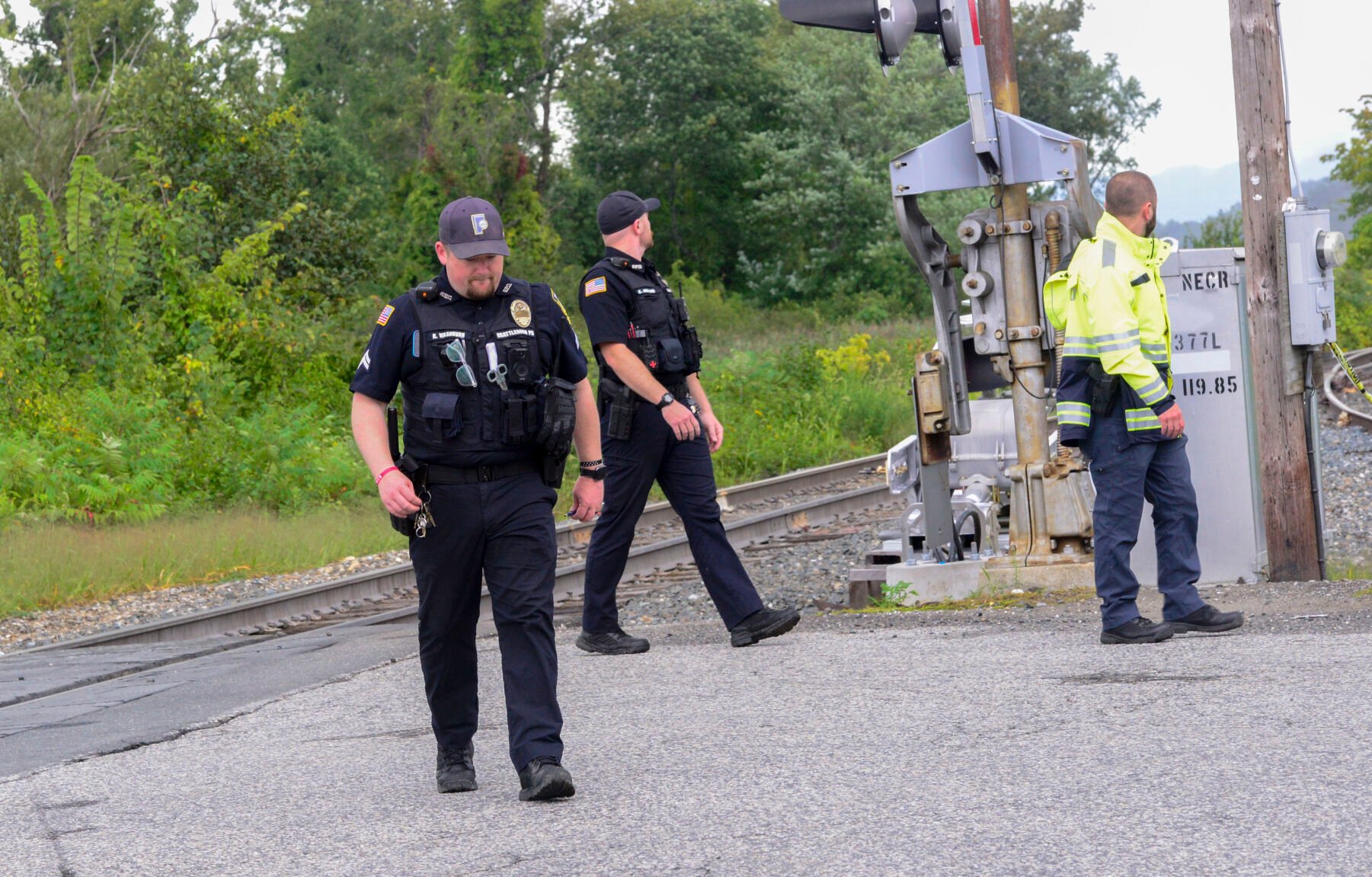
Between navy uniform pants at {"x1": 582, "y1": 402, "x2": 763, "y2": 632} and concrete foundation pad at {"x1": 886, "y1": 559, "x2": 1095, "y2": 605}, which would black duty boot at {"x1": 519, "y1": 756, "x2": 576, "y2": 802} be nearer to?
navy uniform pants at {"x1": 582, "y1": 402, "x2": 763, "y2": 632}

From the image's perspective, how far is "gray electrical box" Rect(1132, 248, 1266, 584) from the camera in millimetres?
8781

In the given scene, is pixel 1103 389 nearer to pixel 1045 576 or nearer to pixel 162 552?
pixel 1045 576

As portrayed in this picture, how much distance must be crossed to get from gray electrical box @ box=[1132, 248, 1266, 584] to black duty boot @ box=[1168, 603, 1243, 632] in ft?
5.42

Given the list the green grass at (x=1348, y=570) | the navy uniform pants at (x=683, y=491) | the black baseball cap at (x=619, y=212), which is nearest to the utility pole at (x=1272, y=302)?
the green grass at (x=1348, y=570)

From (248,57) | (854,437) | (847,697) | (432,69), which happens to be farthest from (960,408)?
(248,57)

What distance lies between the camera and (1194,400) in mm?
8852

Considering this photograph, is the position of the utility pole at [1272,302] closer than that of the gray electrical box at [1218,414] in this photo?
Yes

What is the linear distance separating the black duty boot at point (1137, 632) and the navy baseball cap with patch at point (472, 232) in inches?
131

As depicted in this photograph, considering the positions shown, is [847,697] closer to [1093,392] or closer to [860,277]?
[1093,392]

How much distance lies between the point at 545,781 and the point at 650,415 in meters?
2.91

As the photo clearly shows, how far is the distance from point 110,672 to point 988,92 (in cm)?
569

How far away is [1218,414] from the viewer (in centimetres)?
881

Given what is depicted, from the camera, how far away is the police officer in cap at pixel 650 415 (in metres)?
7.46

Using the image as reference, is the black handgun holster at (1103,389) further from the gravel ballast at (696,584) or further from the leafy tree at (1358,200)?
the leafy tree at (1358,200)
